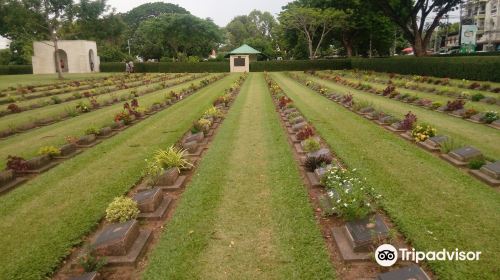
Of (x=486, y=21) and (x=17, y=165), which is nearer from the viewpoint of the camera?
(x=17, y=165)

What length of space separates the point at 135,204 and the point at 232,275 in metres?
2.09

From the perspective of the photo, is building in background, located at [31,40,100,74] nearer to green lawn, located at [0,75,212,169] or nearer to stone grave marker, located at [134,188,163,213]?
green lawn, located at [0,75,212,169]

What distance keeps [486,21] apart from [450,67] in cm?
6506

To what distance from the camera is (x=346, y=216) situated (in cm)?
504

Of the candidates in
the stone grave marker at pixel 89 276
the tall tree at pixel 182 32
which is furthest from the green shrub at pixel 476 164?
the tall tree at pixel 182 32

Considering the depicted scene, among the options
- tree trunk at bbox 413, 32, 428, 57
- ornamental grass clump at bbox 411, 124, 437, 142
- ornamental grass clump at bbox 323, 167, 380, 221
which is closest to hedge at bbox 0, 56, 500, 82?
tree trunk at bbox 413, 32, 428, 57

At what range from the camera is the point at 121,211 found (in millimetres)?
5328

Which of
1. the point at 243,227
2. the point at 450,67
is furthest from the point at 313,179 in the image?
the point at 450,67

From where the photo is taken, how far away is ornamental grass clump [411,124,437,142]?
30.0ft

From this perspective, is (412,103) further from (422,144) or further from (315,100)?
(422,144)

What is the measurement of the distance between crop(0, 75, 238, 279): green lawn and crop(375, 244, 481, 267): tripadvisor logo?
12.7 feet

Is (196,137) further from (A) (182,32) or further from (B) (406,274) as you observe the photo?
(A) (182,32)

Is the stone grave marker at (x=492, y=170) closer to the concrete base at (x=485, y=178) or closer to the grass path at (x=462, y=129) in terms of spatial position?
the concrete base at (x=485, y=178)

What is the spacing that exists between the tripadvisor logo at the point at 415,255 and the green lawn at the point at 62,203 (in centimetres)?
387
